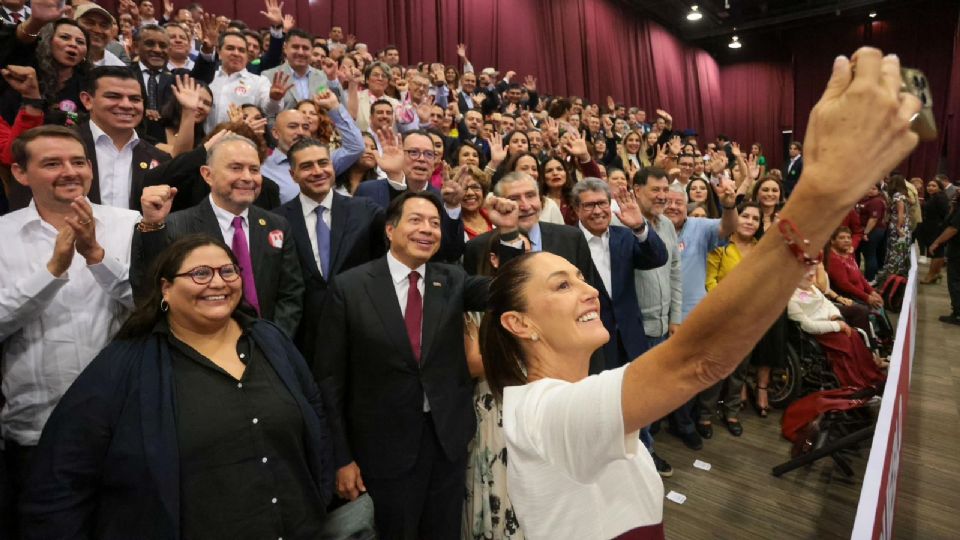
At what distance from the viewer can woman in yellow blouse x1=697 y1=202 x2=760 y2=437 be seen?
3.56 meters

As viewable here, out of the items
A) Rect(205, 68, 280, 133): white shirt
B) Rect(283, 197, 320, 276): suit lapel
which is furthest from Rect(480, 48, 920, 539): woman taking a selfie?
Rect(205, 68, 280, 133): white shirt

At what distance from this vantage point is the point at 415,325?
1909 millimetres

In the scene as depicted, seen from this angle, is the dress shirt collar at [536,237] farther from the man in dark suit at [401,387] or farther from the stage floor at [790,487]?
the stage floor at [790,487]

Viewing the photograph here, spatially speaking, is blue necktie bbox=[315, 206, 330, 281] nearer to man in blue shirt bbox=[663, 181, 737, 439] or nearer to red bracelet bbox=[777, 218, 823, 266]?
red bracelet bbox=[777, 218, 823, 266]

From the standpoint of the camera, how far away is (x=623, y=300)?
9.39 feet

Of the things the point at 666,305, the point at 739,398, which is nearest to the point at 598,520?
the point at 666,305

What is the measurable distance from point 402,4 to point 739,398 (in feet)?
25.0

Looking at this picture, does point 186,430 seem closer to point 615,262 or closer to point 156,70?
point 615,262

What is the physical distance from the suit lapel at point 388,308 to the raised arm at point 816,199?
1273mm

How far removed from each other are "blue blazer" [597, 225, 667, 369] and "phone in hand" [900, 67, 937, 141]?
2.11 metres

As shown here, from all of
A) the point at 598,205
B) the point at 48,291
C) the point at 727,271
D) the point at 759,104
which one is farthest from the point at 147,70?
the point at 759,104

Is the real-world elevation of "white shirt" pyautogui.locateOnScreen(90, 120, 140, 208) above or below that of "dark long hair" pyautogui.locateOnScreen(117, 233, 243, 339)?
above

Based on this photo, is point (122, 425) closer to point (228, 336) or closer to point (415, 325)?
point (228, 336)

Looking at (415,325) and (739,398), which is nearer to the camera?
(415,325)
